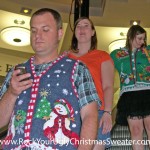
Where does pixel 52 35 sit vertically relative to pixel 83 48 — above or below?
below

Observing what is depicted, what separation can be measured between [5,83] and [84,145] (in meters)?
0.62

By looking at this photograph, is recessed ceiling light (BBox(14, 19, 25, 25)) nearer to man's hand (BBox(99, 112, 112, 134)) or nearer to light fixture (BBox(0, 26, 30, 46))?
light fixture (BBox(0, 26, 30, 46))

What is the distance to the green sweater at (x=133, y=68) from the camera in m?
3.32

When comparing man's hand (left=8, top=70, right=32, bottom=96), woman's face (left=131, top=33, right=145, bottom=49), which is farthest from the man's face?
woman's face (left=131, top=33, right=145, bottom=49)

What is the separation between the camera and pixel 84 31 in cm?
300

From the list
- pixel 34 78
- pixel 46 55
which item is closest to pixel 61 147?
pixel 34 78

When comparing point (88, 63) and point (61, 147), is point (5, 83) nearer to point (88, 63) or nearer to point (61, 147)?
point (61, 147)

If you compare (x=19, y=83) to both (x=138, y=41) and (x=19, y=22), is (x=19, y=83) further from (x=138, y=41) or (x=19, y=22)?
(x=19, y=22)

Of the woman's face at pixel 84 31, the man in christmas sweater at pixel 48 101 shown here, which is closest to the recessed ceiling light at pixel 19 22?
the woman's face at pixel 84 31

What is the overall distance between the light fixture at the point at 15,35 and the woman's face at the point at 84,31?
541cm

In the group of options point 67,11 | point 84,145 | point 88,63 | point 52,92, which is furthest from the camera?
point 67,11

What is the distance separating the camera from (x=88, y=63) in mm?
2693

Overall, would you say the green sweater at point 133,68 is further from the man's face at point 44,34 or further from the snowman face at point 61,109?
the snowman face at point 61,109

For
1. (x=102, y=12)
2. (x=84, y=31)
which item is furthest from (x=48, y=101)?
(x=102, y=12)
